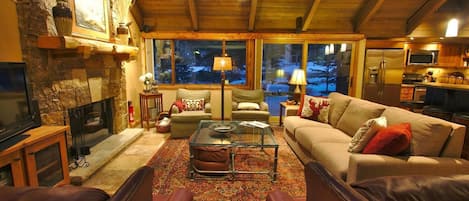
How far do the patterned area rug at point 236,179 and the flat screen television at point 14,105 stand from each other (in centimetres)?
133

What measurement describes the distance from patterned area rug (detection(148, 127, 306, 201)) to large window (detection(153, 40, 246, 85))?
2.58m

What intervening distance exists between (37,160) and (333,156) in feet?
9.12

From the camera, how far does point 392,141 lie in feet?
7.26

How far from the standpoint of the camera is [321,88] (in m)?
6.30

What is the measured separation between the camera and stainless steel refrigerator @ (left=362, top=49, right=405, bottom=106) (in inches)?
232

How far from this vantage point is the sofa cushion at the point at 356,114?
3.00 meters

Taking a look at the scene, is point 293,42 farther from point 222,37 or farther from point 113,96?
point 113,96

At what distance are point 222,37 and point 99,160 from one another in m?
3.64

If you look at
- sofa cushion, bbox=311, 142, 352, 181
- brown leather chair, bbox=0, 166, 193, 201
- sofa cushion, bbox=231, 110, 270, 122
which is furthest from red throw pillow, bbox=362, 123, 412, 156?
sofa cushion, bbox=231, 110, 270, 122

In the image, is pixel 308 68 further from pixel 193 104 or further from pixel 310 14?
pixel 193 104

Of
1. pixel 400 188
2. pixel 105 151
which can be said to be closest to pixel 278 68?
pixel 105 151

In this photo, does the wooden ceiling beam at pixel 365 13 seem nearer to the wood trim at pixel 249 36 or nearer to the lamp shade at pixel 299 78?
the wood trim at pixel 249 36

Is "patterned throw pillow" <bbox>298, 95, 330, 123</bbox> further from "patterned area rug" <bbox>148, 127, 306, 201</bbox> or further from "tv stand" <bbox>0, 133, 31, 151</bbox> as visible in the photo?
"tv stand" <bbox>0, 133, 31, 151</bbox>

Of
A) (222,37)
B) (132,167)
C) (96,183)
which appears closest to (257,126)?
(132,167)
